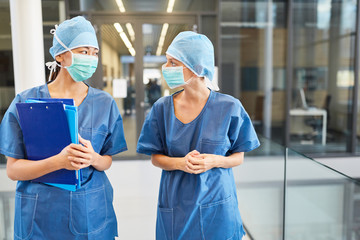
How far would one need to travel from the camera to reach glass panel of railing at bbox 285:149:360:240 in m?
1.69

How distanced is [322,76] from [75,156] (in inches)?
208

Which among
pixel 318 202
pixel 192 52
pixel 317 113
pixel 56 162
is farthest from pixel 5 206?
pixel 317 113

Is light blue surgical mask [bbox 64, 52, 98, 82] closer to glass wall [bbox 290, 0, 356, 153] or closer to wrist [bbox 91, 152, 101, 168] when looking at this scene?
wrist [bbox 91, 152, 101, 168]

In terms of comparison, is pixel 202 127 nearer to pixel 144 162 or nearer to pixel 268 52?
pixel 144 162

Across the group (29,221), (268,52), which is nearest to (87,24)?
(29,221)

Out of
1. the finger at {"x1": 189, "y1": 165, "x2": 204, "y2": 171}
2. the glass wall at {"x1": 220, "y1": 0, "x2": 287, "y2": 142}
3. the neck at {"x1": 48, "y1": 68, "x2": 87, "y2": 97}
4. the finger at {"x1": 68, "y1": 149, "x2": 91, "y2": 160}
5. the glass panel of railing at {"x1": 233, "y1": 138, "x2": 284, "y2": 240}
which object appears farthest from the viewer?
the glass wall at {"x1": 220, "y1": 0, "x2": 287, "y2": 142}

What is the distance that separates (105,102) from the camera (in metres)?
1.35

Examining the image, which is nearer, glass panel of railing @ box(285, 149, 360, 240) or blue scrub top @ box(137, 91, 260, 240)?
blue scrub top @ box(137, 91, 260, 240)

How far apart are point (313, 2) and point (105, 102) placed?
5002mm

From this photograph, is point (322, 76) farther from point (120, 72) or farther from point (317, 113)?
point (120, 72)

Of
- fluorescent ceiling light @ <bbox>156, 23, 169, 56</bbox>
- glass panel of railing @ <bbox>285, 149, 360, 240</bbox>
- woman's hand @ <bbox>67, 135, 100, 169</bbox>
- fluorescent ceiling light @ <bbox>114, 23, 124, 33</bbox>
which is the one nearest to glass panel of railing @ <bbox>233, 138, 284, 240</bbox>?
glass panel of railing @ <bbox>285, 149, 360, 240</bbox>

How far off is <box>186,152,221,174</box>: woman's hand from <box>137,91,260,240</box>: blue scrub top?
0.25 feet

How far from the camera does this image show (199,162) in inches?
48.1

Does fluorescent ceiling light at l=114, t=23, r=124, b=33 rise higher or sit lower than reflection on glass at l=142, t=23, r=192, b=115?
higher
